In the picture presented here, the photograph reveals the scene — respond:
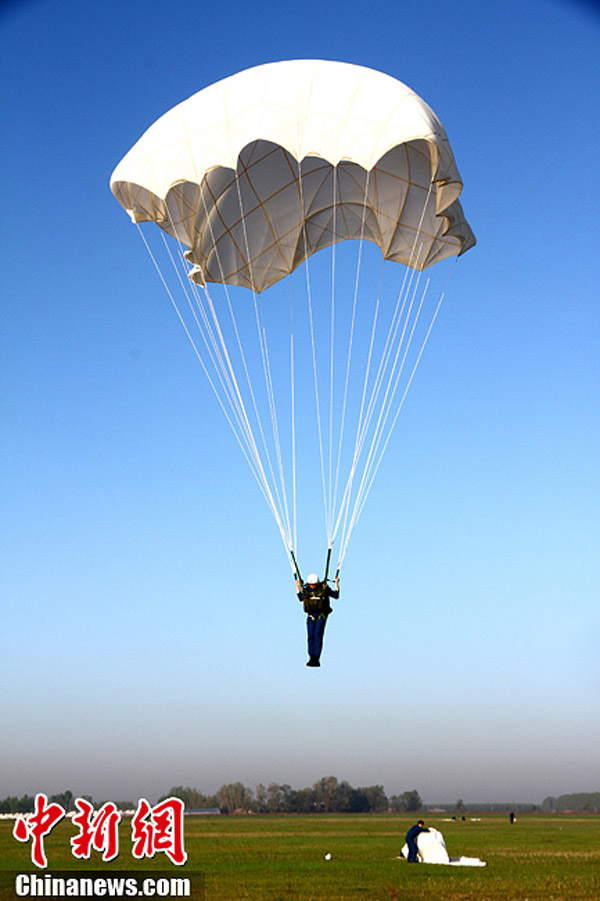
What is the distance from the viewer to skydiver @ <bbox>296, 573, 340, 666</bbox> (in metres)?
14.6

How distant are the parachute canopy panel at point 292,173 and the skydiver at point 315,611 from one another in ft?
23.8

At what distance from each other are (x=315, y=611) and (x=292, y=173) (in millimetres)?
8957

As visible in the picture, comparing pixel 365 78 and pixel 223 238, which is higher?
pixel 365 78

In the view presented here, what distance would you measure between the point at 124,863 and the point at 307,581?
23.4 ft

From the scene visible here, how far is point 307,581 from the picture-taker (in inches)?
580

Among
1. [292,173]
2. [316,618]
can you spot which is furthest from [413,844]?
[292,173]

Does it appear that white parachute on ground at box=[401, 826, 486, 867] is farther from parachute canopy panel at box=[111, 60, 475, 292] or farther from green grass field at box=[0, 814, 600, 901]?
parachute canopy panel at box=[111, 60, 475, 292]

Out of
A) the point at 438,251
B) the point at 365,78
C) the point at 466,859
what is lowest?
the point at 466,859

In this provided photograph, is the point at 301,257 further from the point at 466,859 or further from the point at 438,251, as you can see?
the point at 466,859

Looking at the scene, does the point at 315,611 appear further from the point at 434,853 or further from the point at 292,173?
the point at 292,173

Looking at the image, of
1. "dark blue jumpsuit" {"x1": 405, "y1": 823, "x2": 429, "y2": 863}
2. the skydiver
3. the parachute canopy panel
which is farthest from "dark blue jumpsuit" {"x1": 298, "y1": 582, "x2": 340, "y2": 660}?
the parachute canopy panel

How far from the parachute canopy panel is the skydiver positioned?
7241mm

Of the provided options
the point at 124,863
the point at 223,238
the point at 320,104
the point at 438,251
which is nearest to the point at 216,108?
the point at 320,104

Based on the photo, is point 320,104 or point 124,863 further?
point 124,863
